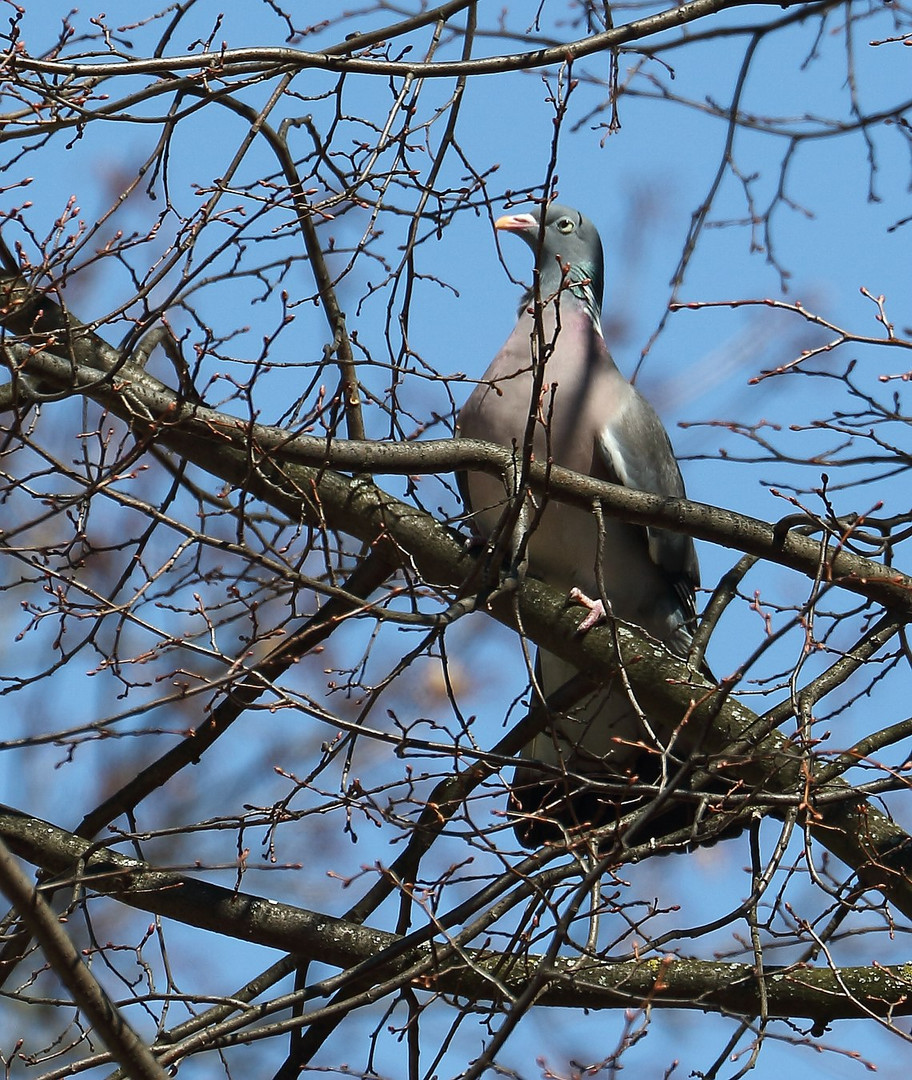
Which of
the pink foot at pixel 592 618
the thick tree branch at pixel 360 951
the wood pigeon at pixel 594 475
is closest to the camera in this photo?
the thick tree branch at pixel 360 951

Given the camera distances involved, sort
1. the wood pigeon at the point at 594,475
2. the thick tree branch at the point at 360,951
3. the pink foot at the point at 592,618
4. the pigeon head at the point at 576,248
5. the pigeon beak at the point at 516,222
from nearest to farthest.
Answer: the thick tree branch at the point at 360,951 → the pink foot at the point at 592,618 → the wood pigeon at the point at 594,475 → the pigeon beak at the point at 516,222 → the pigeon head at the point at 576,248

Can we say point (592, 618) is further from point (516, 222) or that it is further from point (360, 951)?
point (516, 222)

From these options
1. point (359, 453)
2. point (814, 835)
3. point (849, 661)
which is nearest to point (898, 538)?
point (849, 661)

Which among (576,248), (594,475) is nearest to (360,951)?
(594,475)

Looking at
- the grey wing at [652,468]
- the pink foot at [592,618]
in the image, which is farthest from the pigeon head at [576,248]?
the pink foot at [592,618]

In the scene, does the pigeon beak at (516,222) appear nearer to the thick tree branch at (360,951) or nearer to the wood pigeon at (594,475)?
the wood pigeon at (594,475)

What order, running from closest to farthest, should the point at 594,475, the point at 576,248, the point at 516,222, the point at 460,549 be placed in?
the point at 460,549 → the point at 594,475 → the point at 516,222 → the point at 576,248

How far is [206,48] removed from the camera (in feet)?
10.7

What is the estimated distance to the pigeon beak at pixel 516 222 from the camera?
5355 millimetres

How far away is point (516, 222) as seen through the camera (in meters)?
5.37

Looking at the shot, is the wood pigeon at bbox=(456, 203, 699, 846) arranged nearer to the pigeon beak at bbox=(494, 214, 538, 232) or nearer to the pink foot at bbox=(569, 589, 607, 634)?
the pigeon beak at bbox=(494, 214, 538, 232)

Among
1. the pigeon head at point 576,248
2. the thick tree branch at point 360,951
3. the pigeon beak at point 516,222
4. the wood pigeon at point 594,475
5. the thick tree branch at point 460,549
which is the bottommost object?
the thick tree branch at point 360,951

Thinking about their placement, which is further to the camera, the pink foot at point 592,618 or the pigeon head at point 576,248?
the pigeon head at point 576,248

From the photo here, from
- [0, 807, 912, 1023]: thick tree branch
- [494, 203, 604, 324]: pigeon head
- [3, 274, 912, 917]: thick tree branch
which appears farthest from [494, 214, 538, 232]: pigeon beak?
[0, 807, 912, 1023]: thick tree branch
